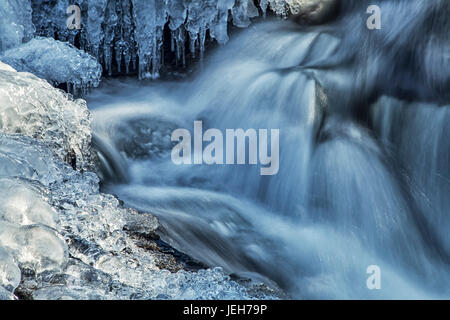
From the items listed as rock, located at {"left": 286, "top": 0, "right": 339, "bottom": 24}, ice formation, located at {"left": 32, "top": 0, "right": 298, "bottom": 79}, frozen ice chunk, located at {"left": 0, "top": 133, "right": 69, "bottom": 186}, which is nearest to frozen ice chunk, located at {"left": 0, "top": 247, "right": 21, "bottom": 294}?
frozen ice chunk, located at {"left": 0, "top": 133, "right": 69, "bottom": 186}

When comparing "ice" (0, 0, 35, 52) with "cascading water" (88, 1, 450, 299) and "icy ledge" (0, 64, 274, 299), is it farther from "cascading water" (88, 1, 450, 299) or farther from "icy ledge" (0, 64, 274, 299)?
"icy ledge" (0, 64, 274, 299)

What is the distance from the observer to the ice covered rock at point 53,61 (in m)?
4.58

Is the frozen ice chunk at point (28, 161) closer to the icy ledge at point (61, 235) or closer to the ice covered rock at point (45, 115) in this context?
the icy ledge at point (61, 235)

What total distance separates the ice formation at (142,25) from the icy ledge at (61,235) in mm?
3002

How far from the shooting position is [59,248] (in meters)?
2.02

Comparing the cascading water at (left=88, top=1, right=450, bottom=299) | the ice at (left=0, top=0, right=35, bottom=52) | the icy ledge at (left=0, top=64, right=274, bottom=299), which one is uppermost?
the ice at (left=0, top=0, right=35, bottom=52)

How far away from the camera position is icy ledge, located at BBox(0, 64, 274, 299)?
194 cm

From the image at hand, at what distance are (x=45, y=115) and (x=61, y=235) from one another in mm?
1102

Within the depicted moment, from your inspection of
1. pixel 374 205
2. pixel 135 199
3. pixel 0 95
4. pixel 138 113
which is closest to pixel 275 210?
pixel 374 205

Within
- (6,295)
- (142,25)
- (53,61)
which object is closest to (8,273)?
(6,295)

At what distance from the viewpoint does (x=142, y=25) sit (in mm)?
6258

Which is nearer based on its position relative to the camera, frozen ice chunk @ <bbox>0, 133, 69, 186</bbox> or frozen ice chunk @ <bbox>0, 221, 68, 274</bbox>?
frozen ice chunk @ <bbox>0, 221, 68, 274</bbox>
